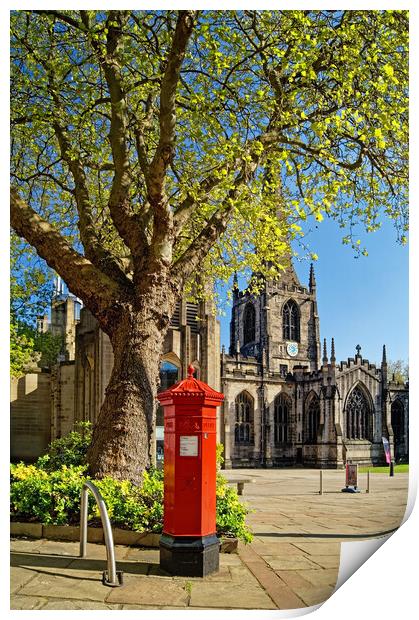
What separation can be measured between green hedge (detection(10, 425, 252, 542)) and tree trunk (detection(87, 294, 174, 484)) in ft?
0.66

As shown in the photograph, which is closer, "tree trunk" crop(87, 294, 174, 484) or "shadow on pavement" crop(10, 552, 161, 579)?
"shadow on pavement" crop(10, 552, 161, 579)

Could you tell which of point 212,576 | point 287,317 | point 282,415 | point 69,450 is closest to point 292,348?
point 282,415

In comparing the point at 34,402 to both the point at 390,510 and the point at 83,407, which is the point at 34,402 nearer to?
the point at 83,407

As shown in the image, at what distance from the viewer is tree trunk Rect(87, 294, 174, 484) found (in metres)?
5.91

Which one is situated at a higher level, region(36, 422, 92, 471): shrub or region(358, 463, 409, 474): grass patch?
region(36, 422, 92, 471): shrub

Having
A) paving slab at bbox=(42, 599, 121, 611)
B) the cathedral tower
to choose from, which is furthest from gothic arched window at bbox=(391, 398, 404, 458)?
paving slab at bbox=(42, 599, 121, 611)

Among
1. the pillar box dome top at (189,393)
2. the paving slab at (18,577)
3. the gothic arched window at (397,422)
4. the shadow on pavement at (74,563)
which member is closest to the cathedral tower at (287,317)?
the gothic arched window at (397,422)

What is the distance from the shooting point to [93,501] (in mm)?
5469

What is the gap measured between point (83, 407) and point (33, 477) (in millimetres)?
923

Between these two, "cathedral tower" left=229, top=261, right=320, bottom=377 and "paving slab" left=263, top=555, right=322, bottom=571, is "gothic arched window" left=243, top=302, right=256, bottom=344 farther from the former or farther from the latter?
"paving slab" left=263, top=555, right=322, bottom=571

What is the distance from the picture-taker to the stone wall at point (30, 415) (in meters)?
5.08

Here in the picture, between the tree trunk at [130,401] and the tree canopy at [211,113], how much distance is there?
61 cm

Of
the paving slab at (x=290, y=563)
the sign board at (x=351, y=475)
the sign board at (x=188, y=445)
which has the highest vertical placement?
the sign board at (x=188, y=445)

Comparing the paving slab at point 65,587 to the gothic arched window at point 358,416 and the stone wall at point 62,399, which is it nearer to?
the stone wall at point 62,399
